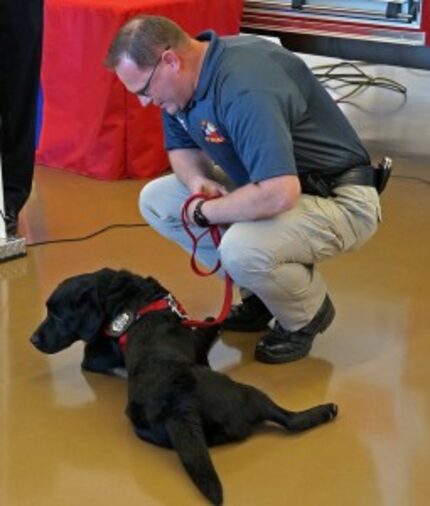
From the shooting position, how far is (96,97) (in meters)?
3.88

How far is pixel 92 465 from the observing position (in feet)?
6.67

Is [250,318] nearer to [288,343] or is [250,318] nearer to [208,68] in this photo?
[288,343]

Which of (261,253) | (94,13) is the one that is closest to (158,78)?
(261,253)

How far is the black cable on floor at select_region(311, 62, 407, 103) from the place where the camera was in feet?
19.0

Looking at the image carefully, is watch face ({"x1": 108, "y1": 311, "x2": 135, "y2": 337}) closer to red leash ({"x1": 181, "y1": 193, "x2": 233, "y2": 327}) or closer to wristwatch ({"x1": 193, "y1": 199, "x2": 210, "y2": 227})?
red leash ({"x1": 181, "y1": 193, "x2": 233, "y2": 327})

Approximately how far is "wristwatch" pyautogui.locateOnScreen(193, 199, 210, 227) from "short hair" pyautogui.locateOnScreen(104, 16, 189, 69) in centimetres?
38

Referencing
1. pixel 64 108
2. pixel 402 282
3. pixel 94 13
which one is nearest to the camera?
pixel 402 282

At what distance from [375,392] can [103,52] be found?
2087 millimetres

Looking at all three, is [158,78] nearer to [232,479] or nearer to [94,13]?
[232,479]

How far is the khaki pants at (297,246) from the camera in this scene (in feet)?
7.55

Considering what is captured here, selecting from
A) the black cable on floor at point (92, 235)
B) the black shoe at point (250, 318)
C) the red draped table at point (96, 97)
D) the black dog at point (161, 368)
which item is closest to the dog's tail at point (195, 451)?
the black dog at point (161, 368)

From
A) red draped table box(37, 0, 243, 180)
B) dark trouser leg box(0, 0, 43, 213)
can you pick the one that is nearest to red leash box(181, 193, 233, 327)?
dark trouser leg box(0, 0, 43, 213)

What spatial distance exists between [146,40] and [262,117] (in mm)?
330

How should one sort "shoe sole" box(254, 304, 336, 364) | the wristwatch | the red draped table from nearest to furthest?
1. the wristwatch
2. "shoe sole" box(254, 304, 336, 364)
3. the red draped table
